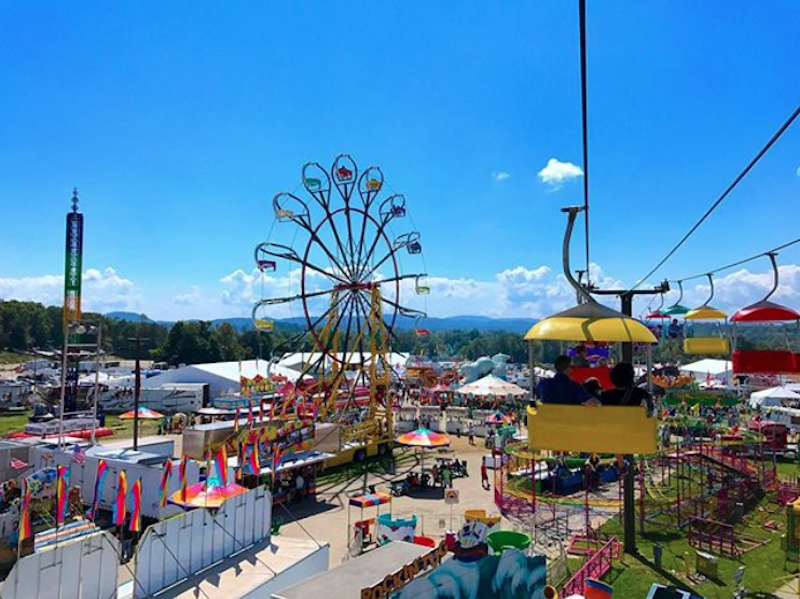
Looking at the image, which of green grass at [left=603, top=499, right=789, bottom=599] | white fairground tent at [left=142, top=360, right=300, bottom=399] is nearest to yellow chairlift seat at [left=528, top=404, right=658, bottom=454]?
green grass at [left=603, top=499, right=789, bottom=599]

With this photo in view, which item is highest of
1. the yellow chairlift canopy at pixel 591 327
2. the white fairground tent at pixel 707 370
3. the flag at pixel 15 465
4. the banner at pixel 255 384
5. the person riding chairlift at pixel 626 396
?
the yellow chairlift canopy at pixel 591 327

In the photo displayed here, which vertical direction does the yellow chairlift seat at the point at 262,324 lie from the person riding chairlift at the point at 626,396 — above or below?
above

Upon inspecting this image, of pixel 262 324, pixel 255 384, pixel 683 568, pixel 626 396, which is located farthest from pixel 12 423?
pixel 626 396

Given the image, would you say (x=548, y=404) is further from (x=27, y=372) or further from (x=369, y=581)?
(x=27, y=372)

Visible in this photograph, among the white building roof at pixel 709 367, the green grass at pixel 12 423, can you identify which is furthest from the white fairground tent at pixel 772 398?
the green grass at pixel 12 423

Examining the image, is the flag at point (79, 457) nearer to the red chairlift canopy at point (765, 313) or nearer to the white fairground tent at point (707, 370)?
the red chairlift canopy at point (765, 313)

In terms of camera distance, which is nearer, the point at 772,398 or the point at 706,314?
the point at 706,314

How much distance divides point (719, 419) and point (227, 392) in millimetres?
32439

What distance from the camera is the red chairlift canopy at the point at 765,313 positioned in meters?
7.62

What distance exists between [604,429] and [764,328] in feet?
14.5

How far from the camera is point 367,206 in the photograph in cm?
2659

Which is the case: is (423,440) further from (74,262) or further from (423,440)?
(74,262)

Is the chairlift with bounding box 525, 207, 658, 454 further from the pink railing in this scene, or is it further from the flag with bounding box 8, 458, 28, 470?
the flag with bounding box 8, 458, 28, 470

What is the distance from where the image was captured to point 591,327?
5.30m
